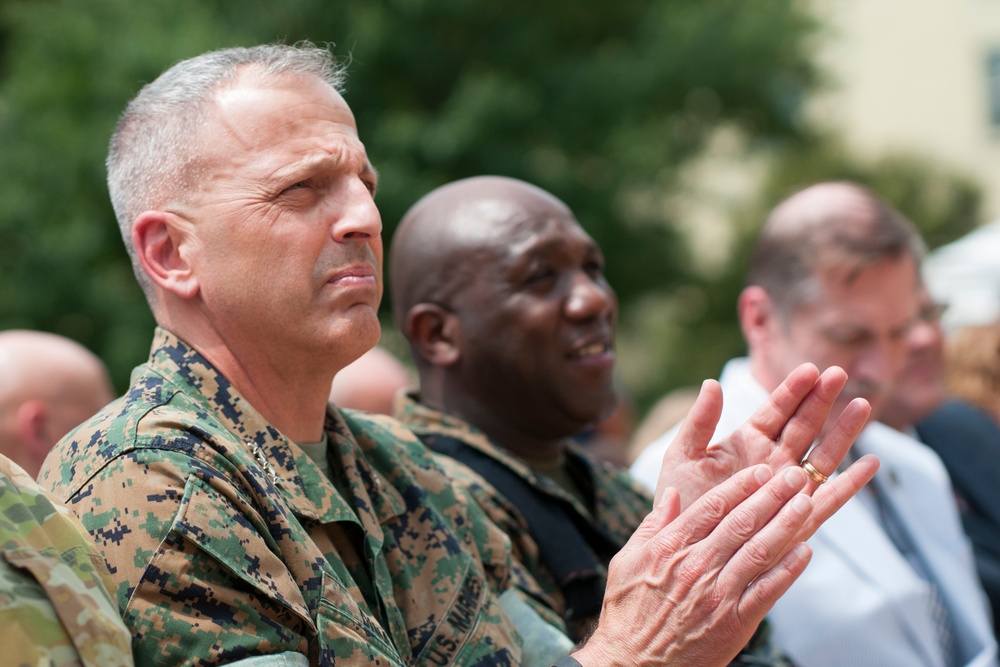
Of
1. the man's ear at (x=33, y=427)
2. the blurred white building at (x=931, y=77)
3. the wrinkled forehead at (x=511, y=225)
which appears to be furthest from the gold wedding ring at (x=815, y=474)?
the blurred white building at (x=931, y=77)

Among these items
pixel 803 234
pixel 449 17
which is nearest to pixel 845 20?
pixel 449 17

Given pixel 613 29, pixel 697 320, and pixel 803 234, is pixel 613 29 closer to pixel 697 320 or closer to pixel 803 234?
pixel 697 320

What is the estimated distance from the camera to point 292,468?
2.12m

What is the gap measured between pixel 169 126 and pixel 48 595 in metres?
0.95

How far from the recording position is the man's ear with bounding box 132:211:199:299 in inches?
85.6

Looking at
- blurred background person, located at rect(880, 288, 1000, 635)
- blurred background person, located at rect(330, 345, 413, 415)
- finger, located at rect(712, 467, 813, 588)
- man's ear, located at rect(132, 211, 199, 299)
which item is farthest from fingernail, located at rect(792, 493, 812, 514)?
blurred background person, located at rect(330, 345, 413, 415)

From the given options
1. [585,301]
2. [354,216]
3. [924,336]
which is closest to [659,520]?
[354,216]

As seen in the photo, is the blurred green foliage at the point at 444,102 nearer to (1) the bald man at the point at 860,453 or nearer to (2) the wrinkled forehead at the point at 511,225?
(1) the bald man at the point at 860,453

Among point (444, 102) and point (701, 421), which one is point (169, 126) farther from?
point (444, 102)

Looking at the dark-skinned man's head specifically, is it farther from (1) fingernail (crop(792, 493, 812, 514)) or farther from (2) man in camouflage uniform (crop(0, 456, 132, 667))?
(2) man in camouflage uniform (crop(0, 456, 132, 667))

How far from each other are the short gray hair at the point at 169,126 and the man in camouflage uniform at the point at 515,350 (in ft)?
3.10

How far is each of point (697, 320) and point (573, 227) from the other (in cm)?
1451

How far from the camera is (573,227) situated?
328 centimetres

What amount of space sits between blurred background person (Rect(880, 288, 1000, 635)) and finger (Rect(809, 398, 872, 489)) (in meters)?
2.19
